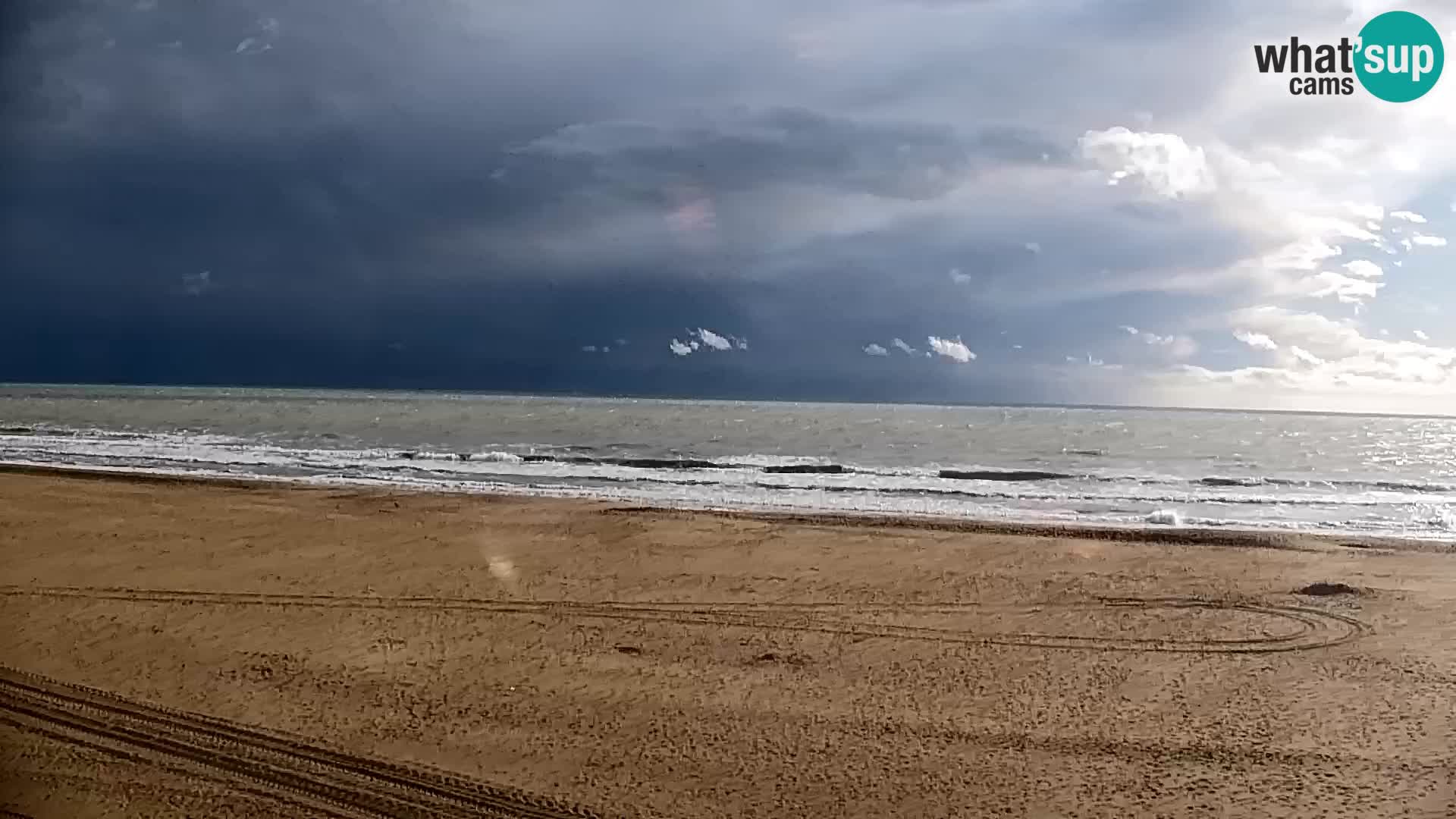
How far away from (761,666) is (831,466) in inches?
719

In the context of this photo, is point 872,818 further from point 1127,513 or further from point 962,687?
point 1127,513

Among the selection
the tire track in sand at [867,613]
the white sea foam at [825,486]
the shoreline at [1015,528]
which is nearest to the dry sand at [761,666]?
the tire track in sand at [867,613]

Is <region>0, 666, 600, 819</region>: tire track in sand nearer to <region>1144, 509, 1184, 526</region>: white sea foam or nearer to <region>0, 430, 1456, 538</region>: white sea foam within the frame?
<region>0, 430, 1456, 538</region>: white sea foam

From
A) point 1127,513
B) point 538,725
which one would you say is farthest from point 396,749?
point 1127,513

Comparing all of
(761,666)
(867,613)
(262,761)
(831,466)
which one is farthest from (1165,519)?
(262,761)

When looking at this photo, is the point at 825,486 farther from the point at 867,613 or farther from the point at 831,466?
the point at 867,613

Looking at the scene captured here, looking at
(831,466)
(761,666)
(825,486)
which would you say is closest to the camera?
(761,666)

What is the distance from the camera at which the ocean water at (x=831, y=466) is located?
57.3 ft

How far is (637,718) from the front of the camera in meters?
5.89

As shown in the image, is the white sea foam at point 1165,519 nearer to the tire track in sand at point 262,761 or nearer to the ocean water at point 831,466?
the ocean water at point 831,466

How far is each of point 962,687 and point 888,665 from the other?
2.26 ft

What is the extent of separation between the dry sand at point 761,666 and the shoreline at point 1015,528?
0.81m

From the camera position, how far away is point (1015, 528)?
1404 centimetres

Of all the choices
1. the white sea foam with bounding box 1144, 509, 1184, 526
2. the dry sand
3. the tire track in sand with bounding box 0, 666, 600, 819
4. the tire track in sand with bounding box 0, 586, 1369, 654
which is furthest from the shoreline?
the tire track in sand with bounding box 0, 666, 600, 819
